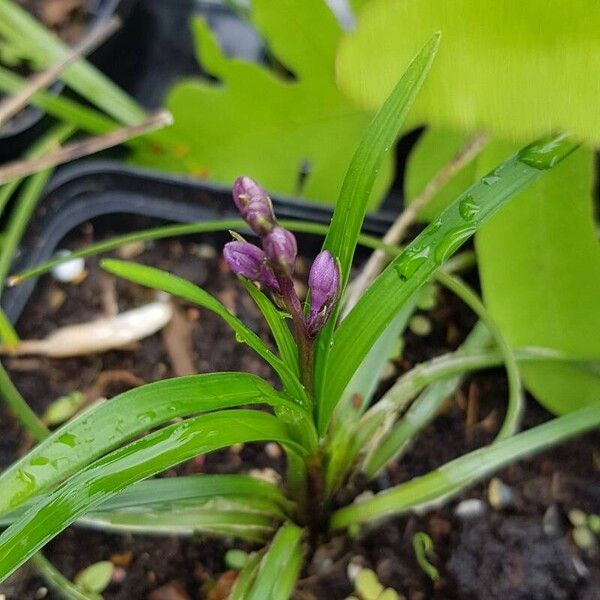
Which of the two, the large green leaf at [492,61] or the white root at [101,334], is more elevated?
the large green leaf at [492,61]

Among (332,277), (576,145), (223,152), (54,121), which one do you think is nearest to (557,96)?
(576,145)

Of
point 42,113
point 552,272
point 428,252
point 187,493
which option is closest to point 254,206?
point 428,252

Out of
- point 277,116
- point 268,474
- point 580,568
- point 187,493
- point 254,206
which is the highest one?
point 254,206

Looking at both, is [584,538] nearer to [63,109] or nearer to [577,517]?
[577,517]

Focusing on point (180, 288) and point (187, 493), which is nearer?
point (180, 288)

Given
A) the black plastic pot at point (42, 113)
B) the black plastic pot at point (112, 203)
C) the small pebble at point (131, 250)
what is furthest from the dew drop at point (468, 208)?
the black plastic pot at point (42, 113)

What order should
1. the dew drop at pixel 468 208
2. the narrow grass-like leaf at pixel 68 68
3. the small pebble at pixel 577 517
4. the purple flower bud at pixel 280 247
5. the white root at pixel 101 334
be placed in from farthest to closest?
the narrow grass-like leaf at pixel 68 68 → the white root at pixel 101 334 → the small pebble at pixel 577 517 → the dew drop at pixel 468 208 → the purple flower bud at pixel 280 247

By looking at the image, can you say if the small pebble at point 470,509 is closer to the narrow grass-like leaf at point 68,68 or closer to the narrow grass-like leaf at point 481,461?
the narrow grass-like leaf at point 481,461
